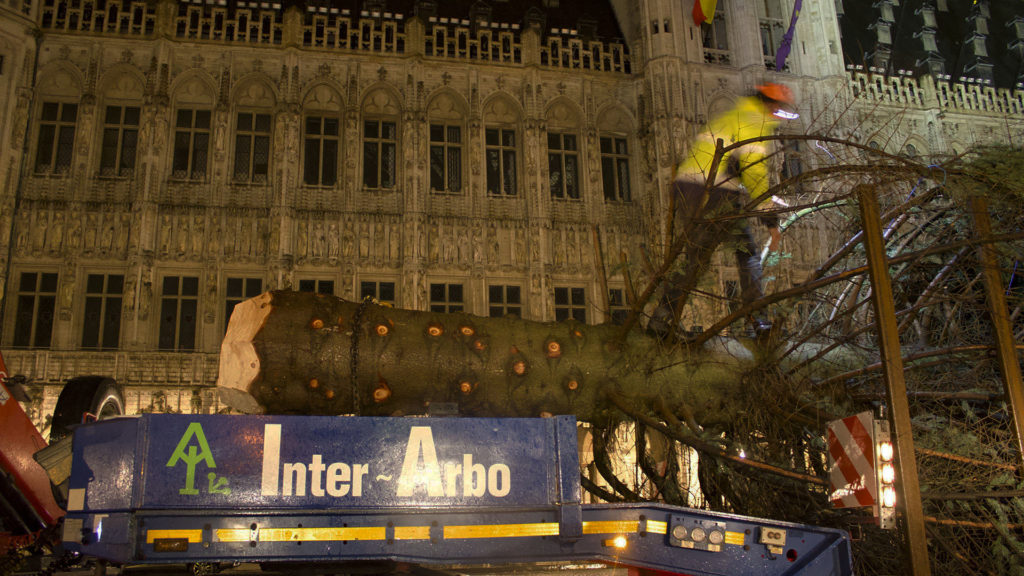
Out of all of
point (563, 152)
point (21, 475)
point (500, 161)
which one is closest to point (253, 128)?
point (500, 161)

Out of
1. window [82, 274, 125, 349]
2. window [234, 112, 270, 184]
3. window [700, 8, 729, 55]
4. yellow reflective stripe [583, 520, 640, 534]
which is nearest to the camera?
yellow reflective stripe [583, 520, 640, 534]

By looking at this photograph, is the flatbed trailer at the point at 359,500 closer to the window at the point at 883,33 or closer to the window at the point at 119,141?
the window at the point at 119,141

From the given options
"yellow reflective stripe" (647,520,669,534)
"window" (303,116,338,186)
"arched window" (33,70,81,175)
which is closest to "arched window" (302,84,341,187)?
"window" (303,116,338,186)

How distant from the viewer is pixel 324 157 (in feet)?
61.6

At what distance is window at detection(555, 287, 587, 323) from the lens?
18844 mm

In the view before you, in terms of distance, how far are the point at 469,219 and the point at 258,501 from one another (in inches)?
573

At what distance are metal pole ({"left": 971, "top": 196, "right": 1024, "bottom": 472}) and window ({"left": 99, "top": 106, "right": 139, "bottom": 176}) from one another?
1681cm

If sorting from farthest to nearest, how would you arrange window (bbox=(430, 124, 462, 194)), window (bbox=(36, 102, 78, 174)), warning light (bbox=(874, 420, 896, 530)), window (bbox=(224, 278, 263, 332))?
window (bbox=(430, 124, 462, 194)), window (bbox=(36, 102, 78, 174)), window (bbox=(224, 278, 263, 332)), warning light (bbox=(874, 420, 896, 530))

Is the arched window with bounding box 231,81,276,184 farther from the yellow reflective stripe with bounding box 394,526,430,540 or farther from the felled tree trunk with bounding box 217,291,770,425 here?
the yellow reflective stripe with bounding box 394,526,430,540

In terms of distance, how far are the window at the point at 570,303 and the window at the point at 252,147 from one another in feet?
23.9

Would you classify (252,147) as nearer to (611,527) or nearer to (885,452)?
(611,527)

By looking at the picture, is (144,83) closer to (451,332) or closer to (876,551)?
(451,332)

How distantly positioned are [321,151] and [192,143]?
9.46 feet

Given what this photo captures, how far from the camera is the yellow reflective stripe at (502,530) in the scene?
4527 mm
